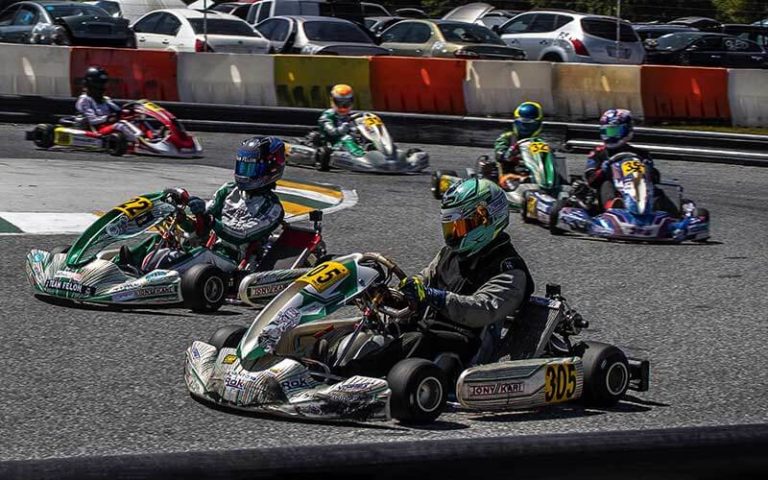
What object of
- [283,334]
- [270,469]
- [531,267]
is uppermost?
[270,469]

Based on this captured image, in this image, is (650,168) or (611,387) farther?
(650,168)

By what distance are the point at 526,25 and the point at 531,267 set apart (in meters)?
14.7

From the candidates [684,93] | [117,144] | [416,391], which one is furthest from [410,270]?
[684,93]

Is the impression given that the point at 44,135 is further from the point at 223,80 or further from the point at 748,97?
the point at 748,97

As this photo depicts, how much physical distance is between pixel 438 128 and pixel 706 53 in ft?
32.0

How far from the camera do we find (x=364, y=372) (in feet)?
18.9

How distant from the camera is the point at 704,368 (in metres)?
6.89

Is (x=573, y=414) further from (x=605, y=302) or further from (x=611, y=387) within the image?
(x=605, y=302)

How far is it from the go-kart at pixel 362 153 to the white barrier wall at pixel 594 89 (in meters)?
3.88

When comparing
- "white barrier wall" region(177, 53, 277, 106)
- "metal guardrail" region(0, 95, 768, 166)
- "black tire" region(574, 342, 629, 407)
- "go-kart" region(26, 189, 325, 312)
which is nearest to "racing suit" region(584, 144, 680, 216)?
"go-kart" region(26, 189, 325, 312)

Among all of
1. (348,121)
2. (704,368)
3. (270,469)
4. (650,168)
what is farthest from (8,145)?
(270,469)

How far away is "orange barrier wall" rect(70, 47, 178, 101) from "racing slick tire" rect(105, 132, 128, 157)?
2.57 metres

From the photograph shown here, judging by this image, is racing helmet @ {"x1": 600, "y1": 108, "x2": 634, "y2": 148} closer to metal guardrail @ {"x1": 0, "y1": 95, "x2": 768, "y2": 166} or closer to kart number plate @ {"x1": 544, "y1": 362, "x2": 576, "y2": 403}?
metal guardrail @ {"x1": 0, "y1": 95, "x2": 768, "y2": 166}

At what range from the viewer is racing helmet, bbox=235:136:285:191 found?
8.52 meters
